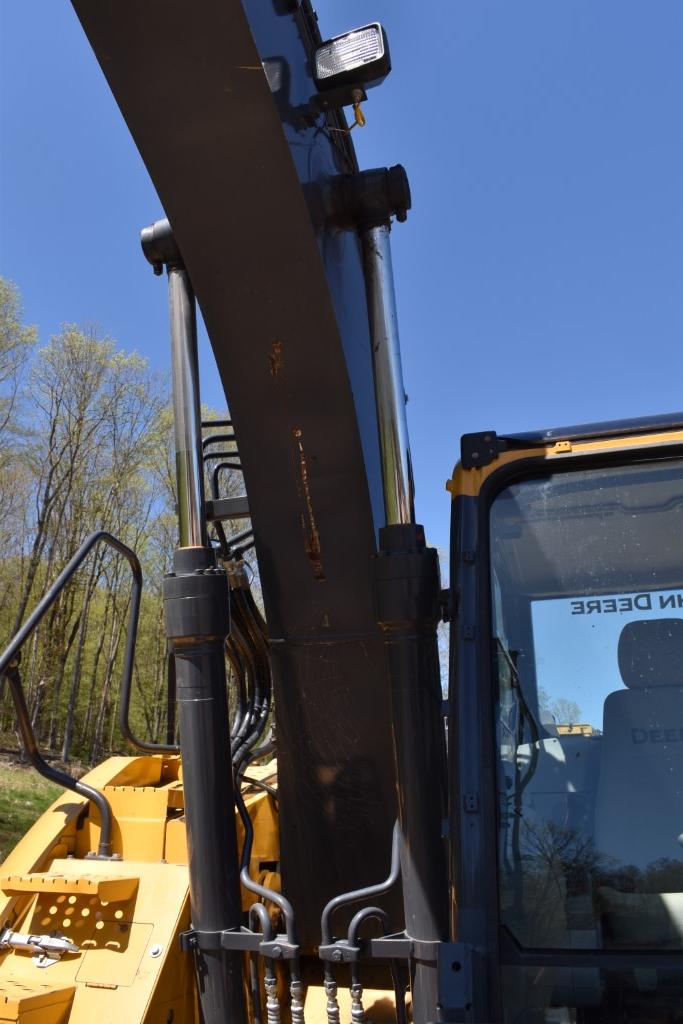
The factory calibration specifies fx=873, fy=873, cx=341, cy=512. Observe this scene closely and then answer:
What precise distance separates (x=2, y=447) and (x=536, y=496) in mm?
18892

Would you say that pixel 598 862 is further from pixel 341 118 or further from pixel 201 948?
pixel 341 118

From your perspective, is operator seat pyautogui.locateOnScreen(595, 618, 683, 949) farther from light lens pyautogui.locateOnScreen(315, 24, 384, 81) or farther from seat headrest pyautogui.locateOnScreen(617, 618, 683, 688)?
light lens pyautogui.locateOnScreen(315, 24, 384, 81)

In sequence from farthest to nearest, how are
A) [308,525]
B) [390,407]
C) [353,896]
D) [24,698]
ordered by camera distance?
[24,698] < [308,525] < [390,407] < [353,896]

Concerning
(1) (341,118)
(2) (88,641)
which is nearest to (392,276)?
(1) (341,118)

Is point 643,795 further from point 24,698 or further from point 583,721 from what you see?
point 24,698

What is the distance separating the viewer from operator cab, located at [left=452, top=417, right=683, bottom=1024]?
1.59m

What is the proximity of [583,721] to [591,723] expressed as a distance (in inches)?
0.6

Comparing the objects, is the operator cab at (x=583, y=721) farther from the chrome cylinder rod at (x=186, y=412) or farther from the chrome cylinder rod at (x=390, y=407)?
the chrome cylinder rod at (x=186, y=412)

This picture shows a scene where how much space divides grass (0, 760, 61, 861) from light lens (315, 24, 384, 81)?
35.3ft

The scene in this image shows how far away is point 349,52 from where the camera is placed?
2.21m

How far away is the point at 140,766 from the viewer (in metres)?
3.09

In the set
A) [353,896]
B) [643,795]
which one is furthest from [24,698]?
[643,795]

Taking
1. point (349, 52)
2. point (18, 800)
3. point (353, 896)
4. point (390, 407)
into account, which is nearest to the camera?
point (353, 896)

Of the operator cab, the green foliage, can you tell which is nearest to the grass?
the green foliage
